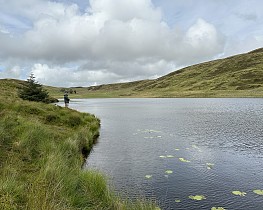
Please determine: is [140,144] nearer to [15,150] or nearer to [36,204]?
[15,150]

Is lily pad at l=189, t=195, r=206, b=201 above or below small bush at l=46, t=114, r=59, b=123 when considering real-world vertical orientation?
below

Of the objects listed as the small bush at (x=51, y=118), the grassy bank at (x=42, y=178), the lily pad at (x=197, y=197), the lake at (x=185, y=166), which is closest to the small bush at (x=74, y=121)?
the small bush at (x=51, y=118)

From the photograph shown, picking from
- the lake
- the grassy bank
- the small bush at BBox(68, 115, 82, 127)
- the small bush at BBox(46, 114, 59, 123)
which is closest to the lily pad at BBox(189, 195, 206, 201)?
the lake

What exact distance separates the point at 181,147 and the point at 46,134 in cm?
1238

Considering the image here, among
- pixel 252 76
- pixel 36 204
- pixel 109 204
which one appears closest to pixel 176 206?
pixel 109 204

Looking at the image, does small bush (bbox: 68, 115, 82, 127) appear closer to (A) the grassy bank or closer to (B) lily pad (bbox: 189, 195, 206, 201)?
(A) the grassy bank

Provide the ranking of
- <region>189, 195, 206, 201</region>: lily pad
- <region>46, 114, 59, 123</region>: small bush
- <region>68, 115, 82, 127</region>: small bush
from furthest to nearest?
<region>68, 115, 82, 127</region>: small bush, <region>46, 114, 59, 123</region>: small bush, <region>189, 195, 206, 201</region>: lily pad

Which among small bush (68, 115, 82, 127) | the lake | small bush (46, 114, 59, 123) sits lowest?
the lake

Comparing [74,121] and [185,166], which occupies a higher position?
[74,121]

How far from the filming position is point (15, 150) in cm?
1619

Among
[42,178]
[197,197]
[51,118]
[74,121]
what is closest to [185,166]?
[197,197]

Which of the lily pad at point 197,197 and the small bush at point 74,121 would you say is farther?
the small bush at point 74,121

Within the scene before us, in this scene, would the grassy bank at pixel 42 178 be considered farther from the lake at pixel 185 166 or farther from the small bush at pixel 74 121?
the small bush at pixel 74 121

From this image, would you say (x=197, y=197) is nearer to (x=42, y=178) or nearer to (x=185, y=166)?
(x=185, y=166)
